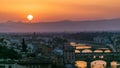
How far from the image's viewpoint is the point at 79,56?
51.8 metres

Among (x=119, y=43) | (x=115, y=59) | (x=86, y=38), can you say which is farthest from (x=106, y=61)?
(x=86, y=38)

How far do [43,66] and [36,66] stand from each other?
381mm

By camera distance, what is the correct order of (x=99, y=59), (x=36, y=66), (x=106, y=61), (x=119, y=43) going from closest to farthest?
(x=36, y=66) < (x=106, y=61) < (x=99, y=59) < (x=119, y=43)

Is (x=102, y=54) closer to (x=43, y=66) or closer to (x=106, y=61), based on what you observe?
(x=106, y=61)

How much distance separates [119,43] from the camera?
7000 cm

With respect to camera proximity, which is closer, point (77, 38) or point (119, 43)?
point (119, 43)

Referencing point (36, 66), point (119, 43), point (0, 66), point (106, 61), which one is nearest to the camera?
point (0, 66)

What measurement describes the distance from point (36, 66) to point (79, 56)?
113ft

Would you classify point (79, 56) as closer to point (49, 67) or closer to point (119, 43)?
point (119, 43)

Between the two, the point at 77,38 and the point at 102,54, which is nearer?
the point at 102,54

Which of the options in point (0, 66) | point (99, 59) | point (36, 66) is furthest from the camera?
point (99, 59)

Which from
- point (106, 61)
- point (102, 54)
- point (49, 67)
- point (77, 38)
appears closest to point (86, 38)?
point (77, 38)

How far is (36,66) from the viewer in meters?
17.5

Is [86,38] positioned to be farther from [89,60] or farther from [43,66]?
[43,66]
